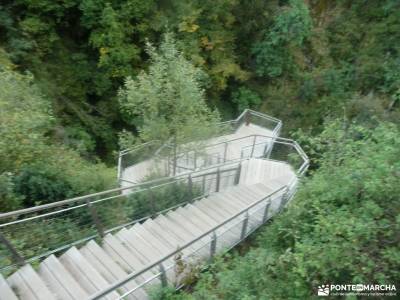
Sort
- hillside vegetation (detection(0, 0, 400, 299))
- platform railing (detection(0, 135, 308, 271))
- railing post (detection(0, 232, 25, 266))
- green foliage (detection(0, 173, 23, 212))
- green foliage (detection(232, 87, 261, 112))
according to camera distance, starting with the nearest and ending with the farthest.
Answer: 1. hillside vegetation (detection(0, 0, 400, 299))
2. railing post (detection(0, 232, 25, 266))
3. platform railing (detection(0, 135, 308, 271))
4. green foliage (detection(0, 173, 23, 212))
5. green foliage (detection(232, 87, 261, 112))

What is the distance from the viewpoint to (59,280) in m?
5.14

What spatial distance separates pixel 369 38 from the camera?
17.0m

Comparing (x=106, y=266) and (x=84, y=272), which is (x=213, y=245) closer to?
(x=106, y=266)

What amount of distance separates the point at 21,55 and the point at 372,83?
1428 cm

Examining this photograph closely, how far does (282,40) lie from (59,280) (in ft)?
46.9

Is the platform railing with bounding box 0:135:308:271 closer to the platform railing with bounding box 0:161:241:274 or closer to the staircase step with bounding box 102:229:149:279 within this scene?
the platform railing with bounding box 0:161:241:274

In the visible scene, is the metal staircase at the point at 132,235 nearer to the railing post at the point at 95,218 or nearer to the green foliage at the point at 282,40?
the railing post at the point at 95,218

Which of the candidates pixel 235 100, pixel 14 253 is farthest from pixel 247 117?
pixel 14 253

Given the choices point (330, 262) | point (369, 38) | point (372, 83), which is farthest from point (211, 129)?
point (369, 38)

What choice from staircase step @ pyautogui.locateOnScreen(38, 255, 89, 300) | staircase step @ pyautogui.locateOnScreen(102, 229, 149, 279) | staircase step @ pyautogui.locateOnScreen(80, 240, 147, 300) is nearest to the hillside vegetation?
staircase step @ pyautogui.locateOnScreen(80, 240, 147, 300)

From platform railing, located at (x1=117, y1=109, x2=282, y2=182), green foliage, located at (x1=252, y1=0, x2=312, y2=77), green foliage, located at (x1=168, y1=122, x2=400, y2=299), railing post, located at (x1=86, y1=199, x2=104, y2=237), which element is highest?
green foliage, located at (x1=252, y1=0, x2=312, y2=77)

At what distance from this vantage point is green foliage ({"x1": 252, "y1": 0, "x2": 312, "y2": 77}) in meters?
15.9

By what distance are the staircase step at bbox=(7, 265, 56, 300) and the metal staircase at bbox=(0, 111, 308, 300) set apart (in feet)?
0.04

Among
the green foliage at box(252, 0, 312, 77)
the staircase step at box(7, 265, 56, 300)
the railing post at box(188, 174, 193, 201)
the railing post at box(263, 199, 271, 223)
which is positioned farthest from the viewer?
the green foliage at box(252, 0, 312, 77)
